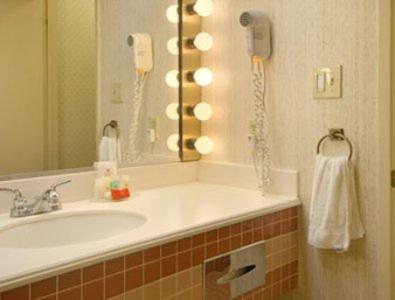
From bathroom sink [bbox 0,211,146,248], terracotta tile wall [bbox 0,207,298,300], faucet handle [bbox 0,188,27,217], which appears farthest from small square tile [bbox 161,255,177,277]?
faucet handle [bbox 0,188,27,217]

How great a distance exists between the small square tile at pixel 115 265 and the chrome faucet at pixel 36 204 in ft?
1.38

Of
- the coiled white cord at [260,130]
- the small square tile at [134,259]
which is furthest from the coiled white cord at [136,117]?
the small square tile at [134,259]

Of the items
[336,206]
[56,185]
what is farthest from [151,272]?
[336,206]

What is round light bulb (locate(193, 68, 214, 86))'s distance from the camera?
6.19 ft

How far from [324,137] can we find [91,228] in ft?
2.82

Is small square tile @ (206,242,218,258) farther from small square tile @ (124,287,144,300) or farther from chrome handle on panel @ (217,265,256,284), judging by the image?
small square tile @ (124,287,144,300)

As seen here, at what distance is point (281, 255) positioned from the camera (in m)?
1.54

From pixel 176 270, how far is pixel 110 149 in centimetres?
66

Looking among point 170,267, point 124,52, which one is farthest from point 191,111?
point 170,267

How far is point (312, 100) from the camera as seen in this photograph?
1.55 meters

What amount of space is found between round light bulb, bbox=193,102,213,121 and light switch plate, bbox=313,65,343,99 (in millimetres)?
527

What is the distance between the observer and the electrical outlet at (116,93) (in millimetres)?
1722

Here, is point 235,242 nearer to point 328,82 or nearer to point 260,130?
point 260,130

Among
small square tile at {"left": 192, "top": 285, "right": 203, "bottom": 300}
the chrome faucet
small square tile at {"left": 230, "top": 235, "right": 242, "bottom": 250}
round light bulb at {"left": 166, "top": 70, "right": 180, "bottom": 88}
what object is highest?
round light bulb at {"left": 166, "top": 70, "right": 180, "bottom": 88}
